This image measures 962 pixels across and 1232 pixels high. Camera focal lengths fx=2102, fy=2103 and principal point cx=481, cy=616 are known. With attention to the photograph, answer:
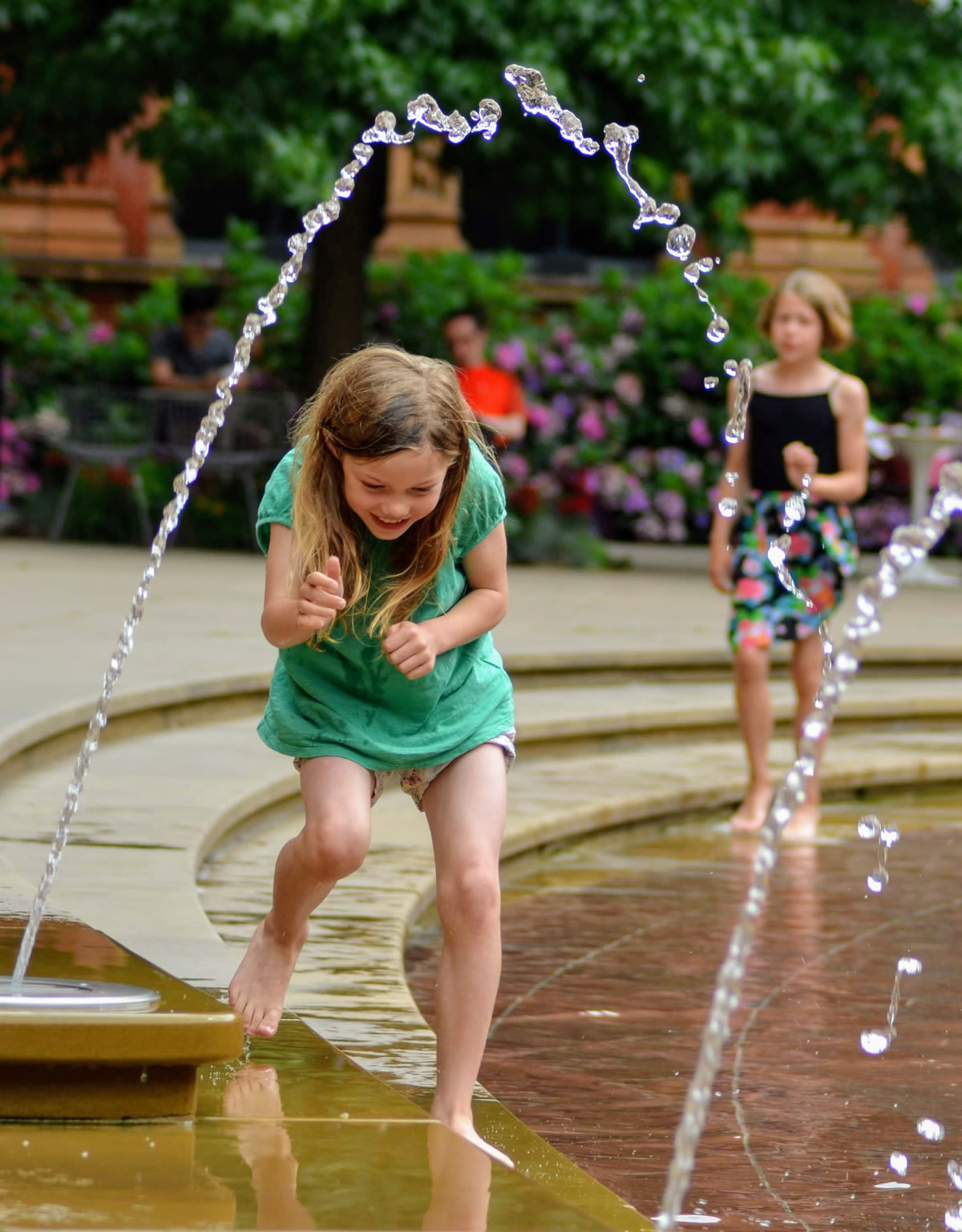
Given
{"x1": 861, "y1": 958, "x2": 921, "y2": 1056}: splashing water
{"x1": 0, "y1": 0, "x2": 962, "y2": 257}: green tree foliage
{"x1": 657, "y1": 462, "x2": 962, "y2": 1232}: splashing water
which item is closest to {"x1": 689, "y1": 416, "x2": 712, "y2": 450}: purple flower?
{"x1": 0, "y1": 0, "x2": 962, "y2": 257}: green tree foliage

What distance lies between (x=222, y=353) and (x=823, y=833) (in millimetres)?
8338

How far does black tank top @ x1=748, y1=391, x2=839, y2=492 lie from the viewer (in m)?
6.54

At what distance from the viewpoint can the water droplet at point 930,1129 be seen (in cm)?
363

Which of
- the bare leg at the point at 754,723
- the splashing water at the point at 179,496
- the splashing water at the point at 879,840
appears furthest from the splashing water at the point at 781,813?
the bare leg at the point at 754,723

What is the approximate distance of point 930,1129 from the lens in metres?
3.67

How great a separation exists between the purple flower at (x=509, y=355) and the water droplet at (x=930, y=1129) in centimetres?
1119

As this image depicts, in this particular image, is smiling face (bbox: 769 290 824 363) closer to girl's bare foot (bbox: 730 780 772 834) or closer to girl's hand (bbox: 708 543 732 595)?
girl's hand (bbox: 708 543 732 595)

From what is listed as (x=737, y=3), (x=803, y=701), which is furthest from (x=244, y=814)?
(x=737, y=3)

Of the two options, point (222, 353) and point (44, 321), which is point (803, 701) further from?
point (44, 321)

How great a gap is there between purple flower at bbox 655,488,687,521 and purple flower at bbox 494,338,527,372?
71.4 inches

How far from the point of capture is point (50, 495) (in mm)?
14750

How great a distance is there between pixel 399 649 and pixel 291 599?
0.22 meters

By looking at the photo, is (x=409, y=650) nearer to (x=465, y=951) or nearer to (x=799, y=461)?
(x=465, y=951)

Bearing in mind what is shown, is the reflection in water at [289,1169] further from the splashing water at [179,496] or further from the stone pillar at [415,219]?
the stone pillar at [415,219]
